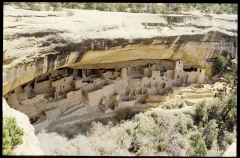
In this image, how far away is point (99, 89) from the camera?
11617mm

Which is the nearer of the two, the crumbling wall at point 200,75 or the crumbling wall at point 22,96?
the crumbling wall at point 22,96

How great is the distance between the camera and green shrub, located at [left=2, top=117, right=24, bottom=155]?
16.9ft

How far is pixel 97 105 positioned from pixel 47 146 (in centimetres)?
328

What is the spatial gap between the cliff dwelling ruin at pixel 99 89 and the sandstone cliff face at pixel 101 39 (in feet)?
1.93

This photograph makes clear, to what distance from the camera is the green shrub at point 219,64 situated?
1406cm

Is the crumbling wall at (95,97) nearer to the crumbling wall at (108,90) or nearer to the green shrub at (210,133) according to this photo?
the crumbling wall at (108,90)

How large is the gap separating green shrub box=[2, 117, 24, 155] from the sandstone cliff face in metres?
2.18

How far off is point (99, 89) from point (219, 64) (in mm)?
6599

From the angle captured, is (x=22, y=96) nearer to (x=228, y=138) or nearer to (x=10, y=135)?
(x=10, y=135)

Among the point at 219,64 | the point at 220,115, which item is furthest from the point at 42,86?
the point at 219,64

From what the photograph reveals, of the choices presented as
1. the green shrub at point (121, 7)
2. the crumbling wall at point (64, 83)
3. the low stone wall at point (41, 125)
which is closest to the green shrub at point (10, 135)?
the low stone wall at point (41, 125)

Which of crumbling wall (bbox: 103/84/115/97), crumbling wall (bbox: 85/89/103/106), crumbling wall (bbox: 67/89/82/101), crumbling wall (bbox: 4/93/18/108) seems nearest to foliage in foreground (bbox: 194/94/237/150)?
crumbling wall (bbox: 103/84/115/97)

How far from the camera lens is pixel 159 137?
33.7 ft

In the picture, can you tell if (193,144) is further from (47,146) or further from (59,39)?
(59,39)
